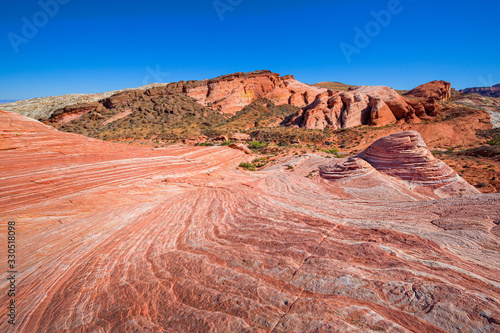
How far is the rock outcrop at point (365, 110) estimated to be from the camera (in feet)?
121

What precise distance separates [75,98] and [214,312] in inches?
3646

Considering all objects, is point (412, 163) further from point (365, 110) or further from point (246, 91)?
point (246, 91)

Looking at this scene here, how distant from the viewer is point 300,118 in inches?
1631

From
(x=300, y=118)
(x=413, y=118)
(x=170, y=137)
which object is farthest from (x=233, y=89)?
(x=413, y=118)

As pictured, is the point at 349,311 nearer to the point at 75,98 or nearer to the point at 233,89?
the point at 233,89

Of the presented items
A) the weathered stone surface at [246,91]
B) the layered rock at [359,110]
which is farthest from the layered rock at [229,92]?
the layered rock at [359,110]

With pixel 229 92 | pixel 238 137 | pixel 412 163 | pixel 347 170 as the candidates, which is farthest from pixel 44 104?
pixel 412 163

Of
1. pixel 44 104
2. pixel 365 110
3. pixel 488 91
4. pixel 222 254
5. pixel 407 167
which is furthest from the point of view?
pixel 488 91

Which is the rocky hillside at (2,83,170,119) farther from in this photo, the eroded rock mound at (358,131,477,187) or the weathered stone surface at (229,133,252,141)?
the eroded rock mound at (358,131,477,187)

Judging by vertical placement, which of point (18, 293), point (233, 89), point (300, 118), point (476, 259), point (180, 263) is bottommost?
point (18, 293)

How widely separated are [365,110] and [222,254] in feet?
135

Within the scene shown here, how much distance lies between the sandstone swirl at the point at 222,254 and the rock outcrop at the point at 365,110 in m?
33.1

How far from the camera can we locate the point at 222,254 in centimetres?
435

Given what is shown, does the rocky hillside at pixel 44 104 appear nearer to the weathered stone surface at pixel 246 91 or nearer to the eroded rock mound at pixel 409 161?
the weathered stone surface at pixel 246 91
